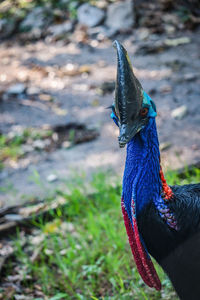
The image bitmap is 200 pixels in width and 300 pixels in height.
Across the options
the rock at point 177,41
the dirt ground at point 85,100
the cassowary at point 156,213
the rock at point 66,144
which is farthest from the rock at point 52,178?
the rock at point 177,41

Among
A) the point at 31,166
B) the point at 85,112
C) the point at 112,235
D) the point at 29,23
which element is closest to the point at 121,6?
the point at 29,23

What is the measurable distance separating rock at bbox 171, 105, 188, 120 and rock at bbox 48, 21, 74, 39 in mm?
4236

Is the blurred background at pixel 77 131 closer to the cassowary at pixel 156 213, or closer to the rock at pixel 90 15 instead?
the rock at pixel 90 15

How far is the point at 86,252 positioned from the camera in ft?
10.5

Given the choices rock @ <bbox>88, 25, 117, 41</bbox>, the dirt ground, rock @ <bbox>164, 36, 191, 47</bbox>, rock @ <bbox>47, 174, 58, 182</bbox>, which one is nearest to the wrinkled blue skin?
the dirt ground

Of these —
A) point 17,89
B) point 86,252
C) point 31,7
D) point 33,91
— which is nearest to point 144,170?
point 86,252

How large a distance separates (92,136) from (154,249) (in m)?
3.14

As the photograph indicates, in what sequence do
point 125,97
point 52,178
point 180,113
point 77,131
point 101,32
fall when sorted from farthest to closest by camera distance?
point 101,32, point 77,131, point 180,113, point 52,178, point 125,97

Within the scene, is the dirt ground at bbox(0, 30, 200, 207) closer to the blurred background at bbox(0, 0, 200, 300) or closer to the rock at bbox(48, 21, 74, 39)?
the blurred background at bbox(0, 0, 200, 300)

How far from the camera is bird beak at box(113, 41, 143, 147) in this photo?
1.83 meters

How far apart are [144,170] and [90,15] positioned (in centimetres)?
725

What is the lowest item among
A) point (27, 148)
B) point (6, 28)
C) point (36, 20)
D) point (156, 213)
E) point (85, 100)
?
point (27, 148)

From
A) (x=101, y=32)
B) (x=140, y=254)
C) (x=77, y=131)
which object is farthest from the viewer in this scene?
(x=101, y=32)

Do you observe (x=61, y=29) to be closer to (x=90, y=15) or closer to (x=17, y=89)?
(x=90, y=15)
